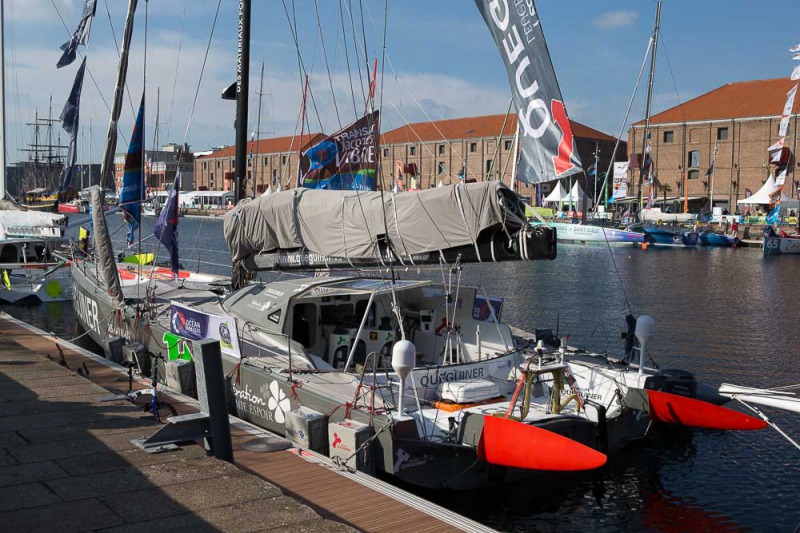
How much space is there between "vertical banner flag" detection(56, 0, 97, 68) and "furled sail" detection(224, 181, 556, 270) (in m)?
8.98

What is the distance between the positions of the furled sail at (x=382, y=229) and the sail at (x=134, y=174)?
10.9 ft

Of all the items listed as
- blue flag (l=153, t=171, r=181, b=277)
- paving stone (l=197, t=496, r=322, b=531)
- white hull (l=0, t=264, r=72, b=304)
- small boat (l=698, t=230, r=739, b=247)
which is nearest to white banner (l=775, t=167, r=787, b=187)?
small boat (l=698, t=230, r=739, b=247)

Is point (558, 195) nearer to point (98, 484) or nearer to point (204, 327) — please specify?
point (204, 327)

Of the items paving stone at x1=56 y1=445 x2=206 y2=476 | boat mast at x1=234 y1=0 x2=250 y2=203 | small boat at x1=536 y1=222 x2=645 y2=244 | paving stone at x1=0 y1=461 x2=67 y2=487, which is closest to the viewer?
paving stone at x1=0 y1=461 x2=67 y2=487

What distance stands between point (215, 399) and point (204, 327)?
5.48 m

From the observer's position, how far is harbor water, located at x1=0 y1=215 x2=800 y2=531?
11547 millimetres

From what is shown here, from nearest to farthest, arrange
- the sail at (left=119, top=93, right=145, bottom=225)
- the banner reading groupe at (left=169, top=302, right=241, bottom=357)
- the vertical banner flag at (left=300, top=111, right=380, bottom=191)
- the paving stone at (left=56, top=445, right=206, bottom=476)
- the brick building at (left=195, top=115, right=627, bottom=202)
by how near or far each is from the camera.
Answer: the paving stone at (left=56, top=445, right=206, bottom=476) < the banner reading groupe at (left=169, top=302, right=241, bottom=357) < the vertical banner flag at (left=300, top=111, right=380, bottom=191) < the sail at (left=119, top=93, right=145, bottom=225) < the brick building at (left=195, top=115, right=627, bottom=202)

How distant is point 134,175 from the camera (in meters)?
17.8

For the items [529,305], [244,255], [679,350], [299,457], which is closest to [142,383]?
[244,255]

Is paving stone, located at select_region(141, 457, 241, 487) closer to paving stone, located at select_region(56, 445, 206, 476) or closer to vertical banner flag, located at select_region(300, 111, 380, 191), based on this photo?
paving stone, located at select_region(56, 445, 206, 476)

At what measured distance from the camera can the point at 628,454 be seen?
13.8 metres

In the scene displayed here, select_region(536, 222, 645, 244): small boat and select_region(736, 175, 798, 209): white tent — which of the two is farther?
select_region(736, 175, 798, 209): white tent

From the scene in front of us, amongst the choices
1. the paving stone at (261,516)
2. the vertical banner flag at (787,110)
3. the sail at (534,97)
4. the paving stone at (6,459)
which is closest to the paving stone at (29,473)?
the paving stone at (6,459)

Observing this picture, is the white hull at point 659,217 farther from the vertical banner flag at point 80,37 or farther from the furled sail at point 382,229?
the furled sail at point 382,229
